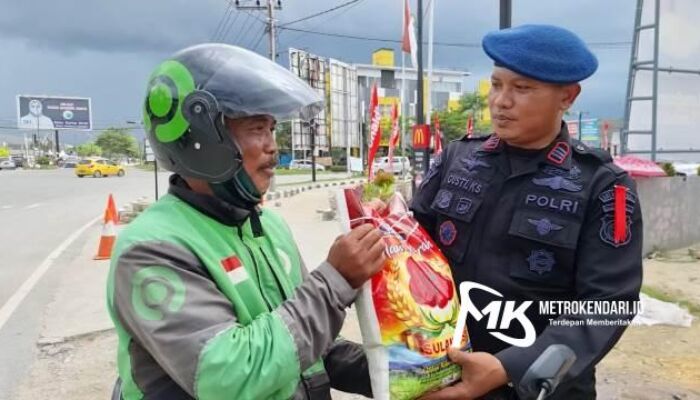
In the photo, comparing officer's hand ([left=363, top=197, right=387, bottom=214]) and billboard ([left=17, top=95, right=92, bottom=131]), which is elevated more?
billboard ([left=17, top=95, right=92, bottom=131])

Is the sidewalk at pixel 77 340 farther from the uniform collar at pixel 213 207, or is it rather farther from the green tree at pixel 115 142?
the green tree at pixel 115 142

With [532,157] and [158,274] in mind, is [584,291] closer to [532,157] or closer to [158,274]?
[532,157]

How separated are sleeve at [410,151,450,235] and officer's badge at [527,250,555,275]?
34 centimetres

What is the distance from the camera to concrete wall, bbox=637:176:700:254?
26.6 feet

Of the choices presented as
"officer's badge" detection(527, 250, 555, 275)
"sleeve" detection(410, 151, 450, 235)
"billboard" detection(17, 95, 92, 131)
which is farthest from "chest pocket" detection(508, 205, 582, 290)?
"billboard" detection(17, 95, 92, 131)

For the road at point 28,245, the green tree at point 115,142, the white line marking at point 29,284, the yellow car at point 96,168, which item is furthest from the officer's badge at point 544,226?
the green tree at point 115,142

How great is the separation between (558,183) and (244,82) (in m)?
0.91

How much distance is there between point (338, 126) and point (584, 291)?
2453 inches

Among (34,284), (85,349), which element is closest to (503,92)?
(85,349)

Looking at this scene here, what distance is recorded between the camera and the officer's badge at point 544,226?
1.62m

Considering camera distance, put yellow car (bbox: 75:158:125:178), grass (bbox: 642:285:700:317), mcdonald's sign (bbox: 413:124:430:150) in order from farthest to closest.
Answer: yellow car (bbox: 75:158:125:178), mcdonald's sign (bbox: 413:124:430:150), grass (bbox: 642:285:700:317)

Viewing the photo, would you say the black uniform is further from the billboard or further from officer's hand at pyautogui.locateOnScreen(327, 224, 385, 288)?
the billboard

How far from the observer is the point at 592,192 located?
1631 mm

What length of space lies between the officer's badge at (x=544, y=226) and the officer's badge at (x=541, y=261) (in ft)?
0.19
